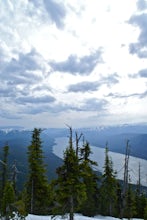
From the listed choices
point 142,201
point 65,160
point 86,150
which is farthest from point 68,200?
point 142,201

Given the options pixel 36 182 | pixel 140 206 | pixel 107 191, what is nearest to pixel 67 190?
pixel 36 182

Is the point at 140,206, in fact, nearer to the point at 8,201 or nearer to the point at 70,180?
the point at 70,180

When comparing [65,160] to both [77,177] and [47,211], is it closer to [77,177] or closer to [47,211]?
[77,177]

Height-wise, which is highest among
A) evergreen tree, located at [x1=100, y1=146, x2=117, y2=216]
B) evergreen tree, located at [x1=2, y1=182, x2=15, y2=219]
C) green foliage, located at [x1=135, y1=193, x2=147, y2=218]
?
evergreen tree, located at [x1=2, y1=182, x2=15, y2=219]

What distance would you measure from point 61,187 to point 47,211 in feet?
59.9

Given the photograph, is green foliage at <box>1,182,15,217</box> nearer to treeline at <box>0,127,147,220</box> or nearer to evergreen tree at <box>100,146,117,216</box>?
treeline at <box>0,127,147,220</box>

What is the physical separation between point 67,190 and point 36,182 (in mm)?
14184

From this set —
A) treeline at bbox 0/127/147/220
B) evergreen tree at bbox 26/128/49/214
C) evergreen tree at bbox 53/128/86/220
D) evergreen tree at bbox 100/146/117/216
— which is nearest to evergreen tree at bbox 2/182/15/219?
treeline at bbox 0/127/147/220

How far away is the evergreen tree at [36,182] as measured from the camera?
4156 cm

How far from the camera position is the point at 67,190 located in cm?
2848

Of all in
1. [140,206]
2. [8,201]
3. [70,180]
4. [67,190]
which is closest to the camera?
[8,201]

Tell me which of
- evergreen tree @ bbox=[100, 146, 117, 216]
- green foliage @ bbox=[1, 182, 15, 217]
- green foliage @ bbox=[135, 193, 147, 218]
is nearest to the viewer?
green foliage @ bbox=[1, 182, 15, 217]

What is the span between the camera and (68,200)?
95.8 ft

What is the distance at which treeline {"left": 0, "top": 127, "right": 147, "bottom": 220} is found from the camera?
2817 cm
